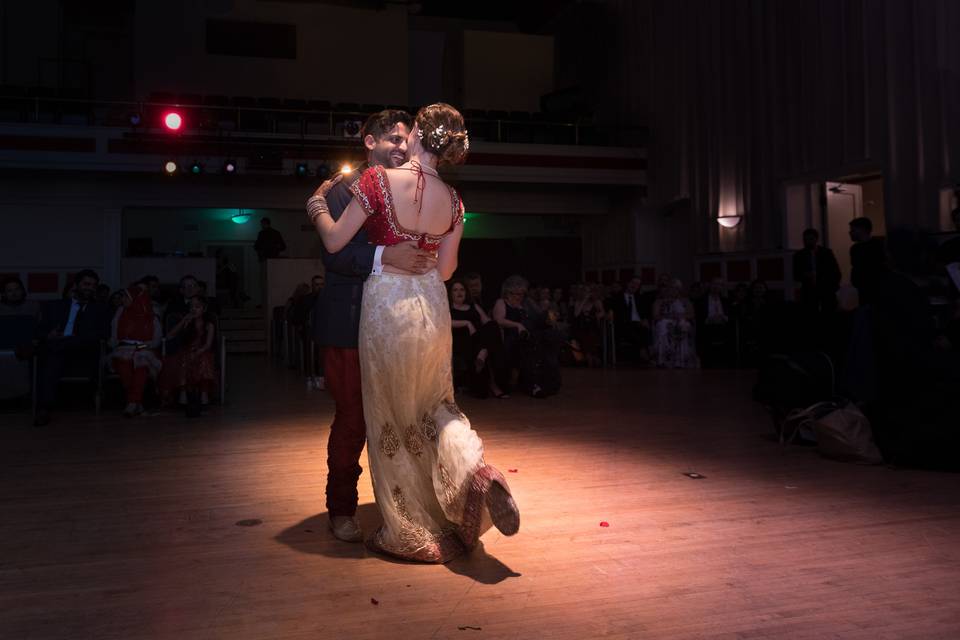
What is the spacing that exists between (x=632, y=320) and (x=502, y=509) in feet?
28.0

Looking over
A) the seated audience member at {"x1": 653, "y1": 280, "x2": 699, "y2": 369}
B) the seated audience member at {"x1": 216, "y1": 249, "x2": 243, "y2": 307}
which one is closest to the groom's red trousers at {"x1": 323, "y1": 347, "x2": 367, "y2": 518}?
the seated audience member at {"x1": 653, "y1": 280, "x2": 699, "y2": 369}

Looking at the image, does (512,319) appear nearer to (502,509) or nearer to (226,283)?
(502,509)

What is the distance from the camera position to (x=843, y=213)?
10.2m

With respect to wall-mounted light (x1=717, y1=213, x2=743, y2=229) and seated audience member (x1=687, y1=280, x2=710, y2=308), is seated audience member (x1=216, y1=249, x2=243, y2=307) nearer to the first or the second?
seated audience member (x1=687, y1=280, x2=710, y2=308)

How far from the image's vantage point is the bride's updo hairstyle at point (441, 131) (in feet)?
8.09

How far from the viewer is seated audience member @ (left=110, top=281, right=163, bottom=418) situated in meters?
5.86

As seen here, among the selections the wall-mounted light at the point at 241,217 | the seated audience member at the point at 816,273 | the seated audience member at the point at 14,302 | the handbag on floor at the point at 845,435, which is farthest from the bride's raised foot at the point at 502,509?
the wall-mounted light at the point at 241,217

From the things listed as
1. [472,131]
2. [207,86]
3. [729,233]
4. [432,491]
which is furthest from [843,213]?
[207,86]

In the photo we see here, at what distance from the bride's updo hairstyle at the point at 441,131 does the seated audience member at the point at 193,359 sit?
3993mm

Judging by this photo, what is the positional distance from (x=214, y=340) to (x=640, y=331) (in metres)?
5.79

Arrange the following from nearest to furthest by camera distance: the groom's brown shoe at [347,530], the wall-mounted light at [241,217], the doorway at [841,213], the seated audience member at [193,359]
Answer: the groom's brown shoe at [347,530] → the seated audience member at [193,359] → the doorway at [841,213] → the wall-mounted light at [241,217]

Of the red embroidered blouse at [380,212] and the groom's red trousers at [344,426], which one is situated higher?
the red embroidered blouse at [380,212]

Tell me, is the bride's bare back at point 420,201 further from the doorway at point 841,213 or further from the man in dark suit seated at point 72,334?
the doorway at point 841,213

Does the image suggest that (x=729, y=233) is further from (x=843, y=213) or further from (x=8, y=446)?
(x=8, y=446)
